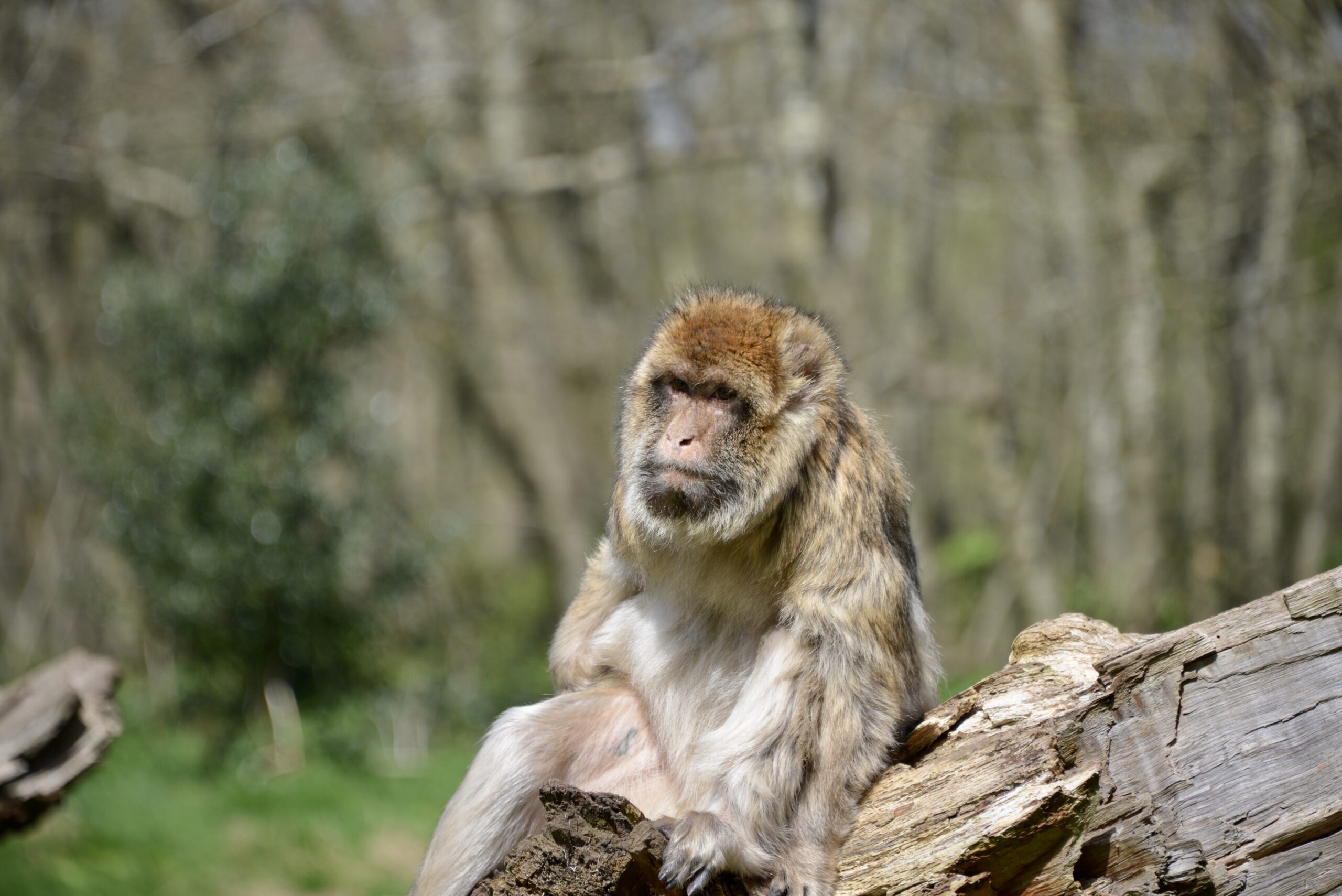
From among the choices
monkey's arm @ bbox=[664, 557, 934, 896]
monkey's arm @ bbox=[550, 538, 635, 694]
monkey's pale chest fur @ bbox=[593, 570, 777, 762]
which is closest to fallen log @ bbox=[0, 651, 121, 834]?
monkey's arm @ bbox=[550, 538, 635, 694]

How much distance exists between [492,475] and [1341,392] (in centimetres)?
964

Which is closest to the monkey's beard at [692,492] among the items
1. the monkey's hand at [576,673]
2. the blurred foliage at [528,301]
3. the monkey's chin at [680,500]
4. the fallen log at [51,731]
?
the monkey's chin at [680,500]

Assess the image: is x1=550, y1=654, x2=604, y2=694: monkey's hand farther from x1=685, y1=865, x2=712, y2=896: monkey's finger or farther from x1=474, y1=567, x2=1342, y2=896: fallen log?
x1=685, y1=865, x2=712, y2=896: monkey's finger

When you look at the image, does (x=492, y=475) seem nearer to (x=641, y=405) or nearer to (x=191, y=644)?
(x=191, y=644)

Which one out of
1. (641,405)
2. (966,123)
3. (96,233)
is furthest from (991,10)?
(96,233)

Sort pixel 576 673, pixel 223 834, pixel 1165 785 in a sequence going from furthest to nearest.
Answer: pixel 223 834
pixel 576 673
pixel 1165 785

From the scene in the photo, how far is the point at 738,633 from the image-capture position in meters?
4.02

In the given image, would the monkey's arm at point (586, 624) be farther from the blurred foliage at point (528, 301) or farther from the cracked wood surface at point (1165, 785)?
→ the blurred foliage at point (528, 301)

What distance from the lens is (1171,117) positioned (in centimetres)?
905

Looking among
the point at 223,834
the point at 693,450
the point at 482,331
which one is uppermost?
the point at 482,331

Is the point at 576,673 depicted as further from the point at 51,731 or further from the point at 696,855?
the point at 51,731

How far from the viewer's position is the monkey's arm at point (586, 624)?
4379mm

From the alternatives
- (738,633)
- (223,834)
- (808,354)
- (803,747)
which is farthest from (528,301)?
(803,747)

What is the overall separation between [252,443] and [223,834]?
367cm
